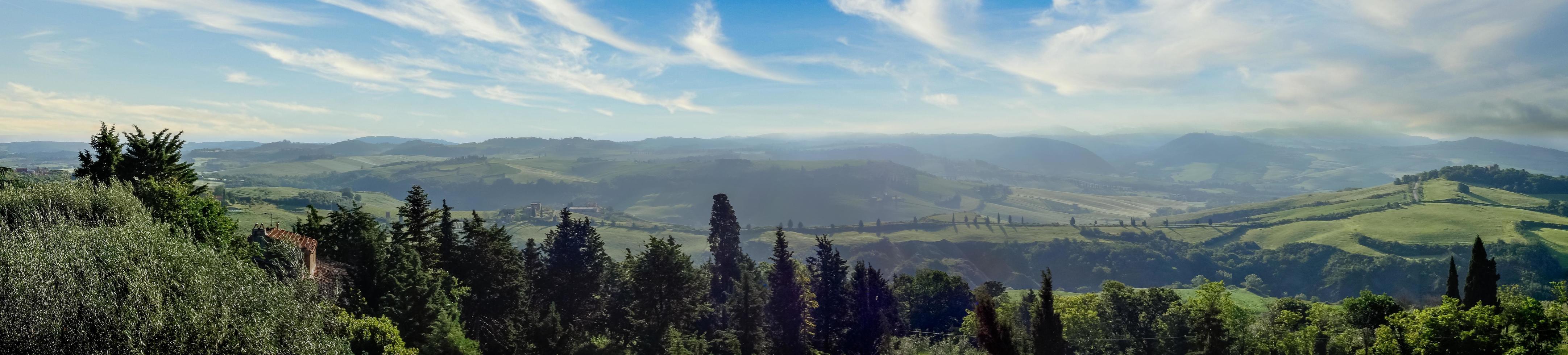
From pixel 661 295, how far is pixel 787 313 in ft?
48.2

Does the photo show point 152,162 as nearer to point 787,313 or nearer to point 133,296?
point 133,296

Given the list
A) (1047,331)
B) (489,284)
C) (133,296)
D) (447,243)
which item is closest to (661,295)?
(489,284)

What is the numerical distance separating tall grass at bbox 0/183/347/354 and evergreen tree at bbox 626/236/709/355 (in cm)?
3108

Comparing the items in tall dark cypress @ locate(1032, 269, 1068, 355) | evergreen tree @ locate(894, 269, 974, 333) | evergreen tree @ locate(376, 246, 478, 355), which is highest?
evergreen tree @ locate(376, 246, 478, 355)

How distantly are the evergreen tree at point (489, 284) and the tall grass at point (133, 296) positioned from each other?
25972mm

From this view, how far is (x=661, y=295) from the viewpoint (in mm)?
64562

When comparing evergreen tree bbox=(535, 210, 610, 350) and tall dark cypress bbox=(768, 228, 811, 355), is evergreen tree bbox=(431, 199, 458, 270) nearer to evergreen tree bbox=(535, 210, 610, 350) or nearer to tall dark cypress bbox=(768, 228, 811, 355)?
evergreen tree bbox=(535, 210, 610, 350)

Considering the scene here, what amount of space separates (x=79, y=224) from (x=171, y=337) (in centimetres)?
1167

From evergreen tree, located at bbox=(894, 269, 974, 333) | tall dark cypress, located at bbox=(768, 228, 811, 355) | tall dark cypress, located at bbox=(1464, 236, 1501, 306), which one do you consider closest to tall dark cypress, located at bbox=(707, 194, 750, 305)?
tall dark cypress, located at bbox=(768, 228, 811, 355)

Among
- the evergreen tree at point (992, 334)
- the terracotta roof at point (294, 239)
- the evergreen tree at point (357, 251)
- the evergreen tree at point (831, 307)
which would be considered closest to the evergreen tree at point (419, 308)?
the evergreen tree at point (357, 251)

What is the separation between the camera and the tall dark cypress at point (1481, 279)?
79562mm

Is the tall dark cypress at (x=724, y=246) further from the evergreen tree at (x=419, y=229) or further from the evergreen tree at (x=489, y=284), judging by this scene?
the evergreen tree at (x=419, y=229)

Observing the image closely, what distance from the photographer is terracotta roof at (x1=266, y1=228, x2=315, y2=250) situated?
43.0 m

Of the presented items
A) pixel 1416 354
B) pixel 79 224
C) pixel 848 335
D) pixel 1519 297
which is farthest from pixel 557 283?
pixel 1519 297
